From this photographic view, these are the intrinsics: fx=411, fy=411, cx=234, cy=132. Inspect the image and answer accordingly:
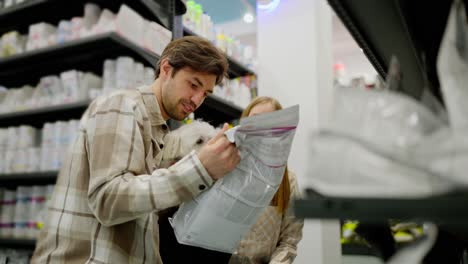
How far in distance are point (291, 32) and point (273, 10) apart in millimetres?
267

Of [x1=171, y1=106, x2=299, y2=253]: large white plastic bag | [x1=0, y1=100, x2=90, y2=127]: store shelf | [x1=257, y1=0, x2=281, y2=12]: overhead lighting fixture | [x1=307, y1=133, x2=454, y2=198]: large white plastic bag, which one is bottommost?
[x1=0, y1=100, x2=90, y2=127]: store shelf

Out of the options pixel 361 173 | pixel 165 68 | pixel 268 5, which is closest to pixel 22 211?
pixel 165 68

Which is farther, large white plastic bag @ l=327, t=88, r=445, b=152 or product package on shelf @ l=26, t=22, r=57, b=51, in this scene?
product package on shelf @ l=26, t=22, r=57, b=51

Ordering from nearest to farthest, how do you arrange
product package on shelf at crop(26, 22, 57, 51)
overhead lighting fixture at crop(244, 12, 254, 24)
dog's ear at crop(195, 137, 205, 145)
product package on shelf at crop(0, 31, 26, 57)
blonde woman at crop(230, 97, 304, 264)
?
dog's ear at crop(195, 137, 205, 145)
blonde woman at crop(230, 97, 304, 264)
product package on shelf at crop(26, 22, 57, 51)
product package on shelf at crop(0, 31, 26, 57)
overhead lighting fixture at crop(244, 12, 254, 24)

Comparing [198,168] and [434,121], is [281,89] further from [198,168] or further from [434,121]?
[434,121]

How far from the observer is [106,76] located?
102 inches

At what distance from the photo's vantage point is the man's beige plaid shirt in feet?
3.47

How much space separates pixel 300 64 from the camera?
10.7ft

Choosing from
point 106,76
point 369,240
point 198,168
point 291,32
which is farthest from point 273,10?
point 369,240

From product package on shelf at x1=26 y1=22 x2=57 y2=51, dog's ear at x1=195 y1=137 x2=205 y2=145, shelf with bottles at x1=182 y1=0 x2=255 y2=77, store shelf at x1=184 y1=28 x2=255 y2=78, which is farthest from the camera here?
store shelf at x1=184 y1=28 x2=255 y2=78

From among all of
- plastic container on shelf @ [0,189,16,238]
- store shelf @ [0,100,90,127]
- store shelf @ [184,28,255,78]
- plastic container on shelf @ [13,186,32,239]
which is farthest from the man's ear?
store shelf @ [184,28,255,78]

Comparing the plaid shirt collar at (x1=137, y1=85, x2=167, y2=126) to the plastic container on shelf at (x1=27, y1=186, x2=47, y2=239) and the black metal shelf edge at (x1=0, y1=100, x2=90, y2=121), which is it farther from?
the plastic container on shelf at (x1=27, y1=186, x2=47, y2=239)

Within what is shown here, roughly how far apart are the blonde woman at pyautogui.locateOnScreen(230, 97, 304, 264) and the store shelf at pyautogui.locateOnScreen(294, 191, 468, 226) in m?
1.44

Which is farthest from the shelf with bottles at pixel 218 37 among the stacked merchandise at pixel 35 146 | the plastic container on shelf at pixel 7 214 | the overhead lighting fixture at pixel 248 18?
the overhead lighting fixture at pixel 248 18
